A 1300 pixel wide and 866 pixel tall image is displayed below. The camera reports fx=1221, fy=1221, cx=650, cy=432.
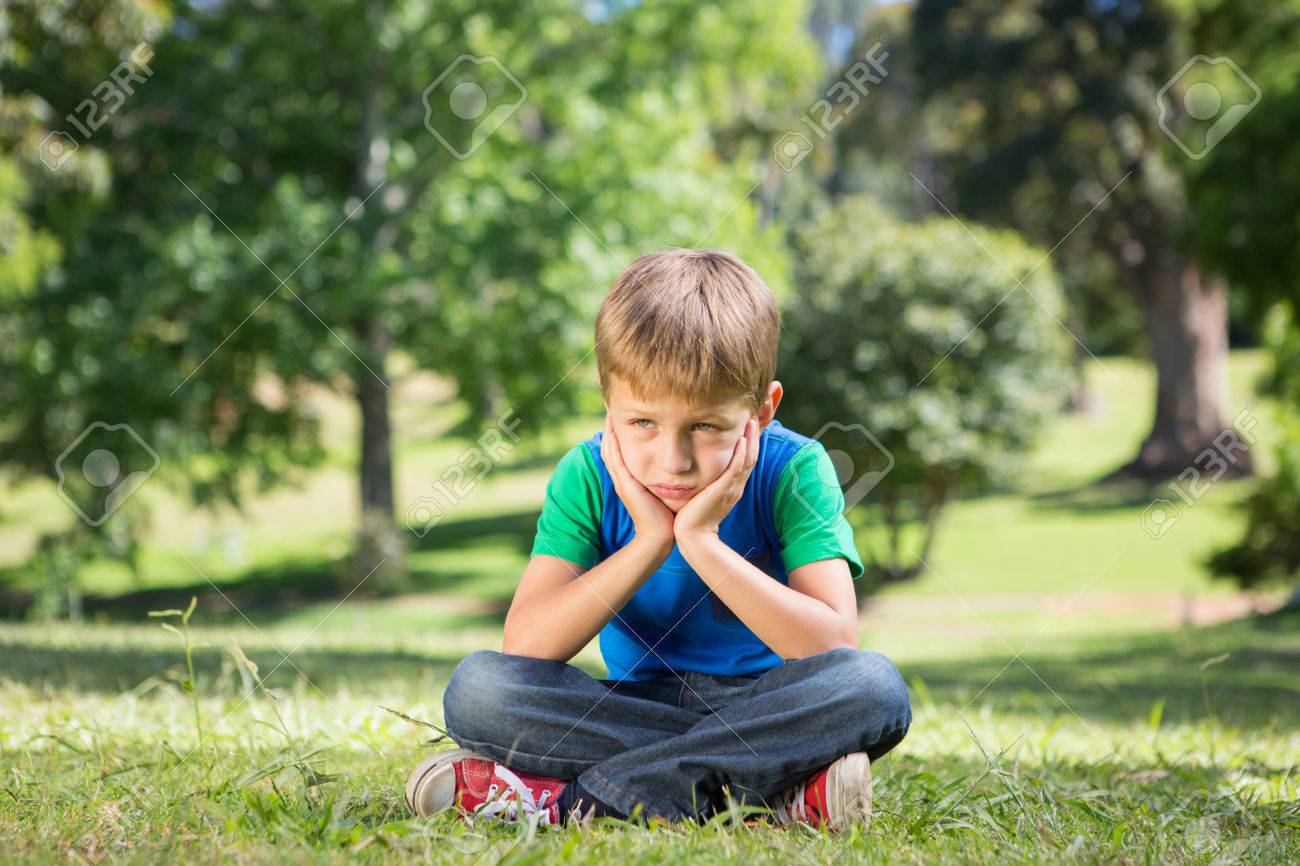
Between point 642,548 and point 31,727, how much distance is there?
7.12ft

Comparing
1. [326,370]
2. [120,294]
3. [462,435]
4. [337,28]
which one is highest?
[337,28]

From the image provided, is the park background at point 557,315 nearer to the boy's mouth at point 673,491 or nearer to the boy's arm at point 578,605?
the boy's arm at point 578,605

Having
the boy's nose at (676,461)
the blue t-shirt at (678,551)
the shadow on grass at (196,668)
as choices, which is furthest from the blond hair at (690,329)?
the shadow on grass at (196,668)

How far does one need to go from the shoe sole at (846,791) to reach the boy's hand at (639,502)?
61 centimetres

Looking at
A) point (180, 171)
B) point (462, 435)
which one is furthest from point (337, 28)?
point (462, 435)

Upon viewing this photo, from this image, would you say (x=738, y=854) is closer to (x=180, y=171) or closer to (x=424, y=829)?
(x=424, y=829)

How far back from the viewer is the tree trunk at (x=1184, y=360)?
2694 centimetres

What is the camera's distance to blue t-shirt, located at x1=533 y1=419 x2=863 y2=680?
9.76ft

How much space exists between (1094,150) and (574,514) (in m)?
25.9

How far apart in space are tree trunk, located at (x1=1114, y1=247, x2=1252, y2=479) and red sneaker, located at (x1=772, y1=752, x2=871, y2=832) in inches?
1045

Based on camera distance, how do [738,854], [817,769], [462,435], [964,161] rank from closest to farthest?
[738,854]
[817,769]
[462,435]
[964,161]

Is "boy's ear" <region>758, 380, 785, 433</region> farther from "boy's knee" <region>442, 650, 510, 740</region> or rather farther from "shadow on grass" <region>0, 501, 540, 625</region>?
"shadow on grass" <region>0, 501, 540, 625</region>

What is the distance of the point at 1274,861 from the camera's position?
2.44m

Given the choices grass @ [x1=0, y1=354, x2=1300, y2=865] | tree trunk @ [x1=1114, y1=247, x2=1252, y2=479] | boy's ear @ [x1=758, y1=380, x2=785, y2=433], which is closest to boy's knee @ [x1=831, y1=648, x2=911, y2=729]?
grass @ [x1=0, y1=354, x2=1300, y2=865]
